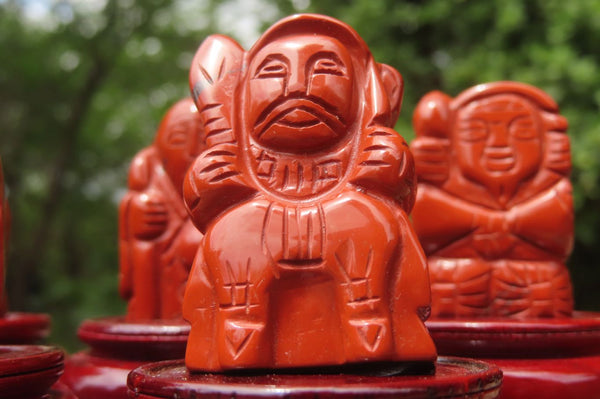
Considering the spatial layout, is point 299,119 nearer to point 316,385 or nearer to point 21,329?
point 316,385

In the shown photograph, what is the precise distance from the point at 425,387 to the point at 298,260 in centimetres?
55

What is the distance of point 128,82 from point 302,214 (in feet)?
20.7

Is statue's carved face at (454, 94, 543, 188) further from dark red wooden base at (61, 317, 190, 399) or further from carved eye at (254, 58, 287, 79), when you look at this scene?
dark red wooden base at (61, 317, 190, 399)

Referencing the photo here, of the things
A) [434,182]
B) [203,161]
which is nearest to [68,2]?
[434,182]

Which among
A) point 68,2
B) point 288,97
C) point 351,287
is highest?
point 68,2

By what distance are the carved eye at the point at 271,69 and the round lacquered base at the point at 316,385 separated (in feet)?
3.14

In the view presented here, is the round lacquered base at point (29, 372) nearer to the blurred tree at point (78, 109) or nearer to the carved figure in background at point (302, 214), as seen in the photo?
the carved figure in background at point (302, 214)

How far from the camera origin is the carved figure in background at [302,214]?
187cm

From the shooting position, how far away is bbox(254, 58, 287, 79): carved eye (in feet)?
6.89

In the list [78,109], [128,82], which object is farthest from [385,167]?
[128,82]

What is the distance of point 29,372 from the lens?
2.08m

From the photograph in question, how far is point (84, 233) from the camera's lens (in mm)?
9750

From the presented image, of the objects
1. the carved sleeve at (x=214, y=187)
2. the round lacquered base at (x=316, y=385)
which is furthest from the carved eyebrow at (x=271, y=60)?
the round lacquered base at (x=316, y=385)

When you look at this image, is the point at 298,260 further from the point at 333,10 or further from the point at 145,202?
the point at 333,10
